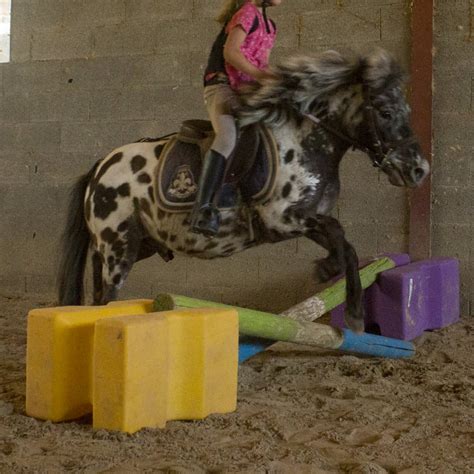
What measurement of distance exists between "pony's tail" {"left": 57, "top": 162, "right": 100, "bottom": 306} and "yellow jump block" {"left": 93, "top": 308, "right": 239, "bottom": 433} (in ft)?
4.47

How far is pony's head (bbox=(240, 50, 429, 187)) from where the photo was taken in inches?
128

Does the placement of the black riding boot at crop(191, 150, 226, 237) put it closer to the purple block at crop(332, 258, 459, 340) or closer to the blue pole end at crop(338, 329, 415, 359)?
the blue pole end at crop(338, 329, 415, 359)

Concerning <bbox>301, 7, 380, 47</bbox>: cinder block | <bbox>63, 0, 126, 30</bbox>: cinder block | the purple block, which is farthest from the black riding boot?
<bbox>63, 0, 126, 30</bbox>: cinder block

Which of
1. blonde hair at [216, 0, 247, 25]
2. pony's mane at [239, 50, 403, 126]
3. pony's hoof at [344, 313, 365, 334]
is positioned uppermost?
blonde hair at [216, 0, 247, 25]

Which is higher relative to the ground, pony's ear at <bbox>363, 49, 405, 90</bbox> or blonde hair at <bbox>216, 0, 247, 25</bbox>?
blonde hair at <bbox>216, 0, 247, 25</bbox>

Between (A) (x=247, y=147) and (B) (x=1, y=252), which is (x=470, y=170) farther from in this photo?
(B) (x=1, y=252)

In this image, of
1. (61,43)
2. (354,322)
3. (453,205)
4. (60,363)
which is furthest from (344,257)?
(61,43)

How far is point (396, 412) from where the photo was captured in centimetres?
273

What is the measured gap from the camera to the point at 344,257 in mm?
3100

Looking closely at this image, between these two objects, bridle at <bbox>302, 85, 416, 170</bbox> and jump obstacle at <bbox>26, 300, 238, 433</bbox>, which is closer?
jump obstacle at <bbox>26, 300, 238, 433</bbox>

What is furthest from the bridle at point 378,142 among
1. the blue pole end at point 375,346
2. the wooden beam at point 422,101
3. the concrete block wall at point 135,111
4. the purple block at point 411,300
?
the concrete block wall at point 135,111

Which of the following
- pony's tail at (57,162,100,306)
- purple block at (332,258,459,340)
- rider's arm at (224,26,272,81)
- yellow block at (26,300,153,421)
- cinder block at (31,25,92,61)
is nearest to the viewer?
yellow block at (26,300,153,421)

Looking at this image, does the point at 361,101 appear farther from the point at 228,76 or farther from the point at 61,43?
the point at 61,43

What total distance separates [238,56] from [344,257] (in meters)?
0.99
